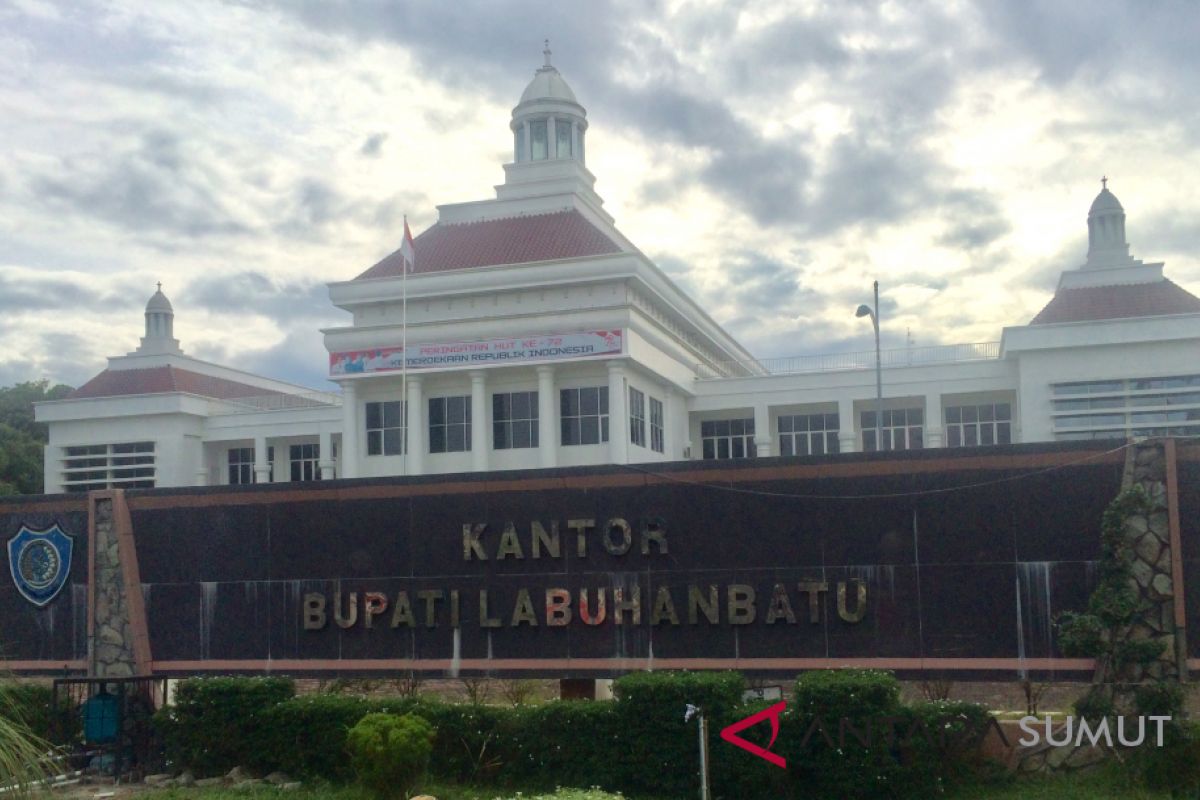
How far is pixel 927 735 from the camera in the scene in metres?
13.6

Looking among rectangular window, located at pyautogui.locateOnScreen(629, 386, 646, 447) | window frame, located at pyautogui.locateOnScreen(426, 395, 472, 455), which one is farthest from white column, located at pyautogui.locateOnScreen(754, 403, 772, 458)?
window frame, located at pyautogui.locateOnScreen(426, 395, 472, 455)

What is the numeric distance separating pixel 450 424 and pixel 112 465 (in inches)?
927

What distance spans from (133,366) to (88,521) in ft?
163

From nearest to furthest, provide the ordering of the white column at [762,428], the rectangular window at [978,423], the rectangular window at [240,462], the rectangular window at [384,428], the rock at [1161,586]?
the rock at [1161,586]
the rectangular window at [384,428]
the rectangular window at [978,423]
the white column at [762,428]
the rectangular window at [240,462]

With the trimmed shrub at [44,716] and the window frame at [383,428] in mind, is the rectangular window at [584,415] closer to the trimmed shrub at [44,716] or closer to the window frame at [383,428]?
the window frame at [383,428]

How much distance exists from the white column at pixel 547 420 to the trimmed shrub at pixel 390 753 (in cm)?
3208

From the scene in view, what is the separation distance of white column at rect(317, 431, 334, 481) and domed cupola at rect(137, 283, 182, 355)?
12302mm

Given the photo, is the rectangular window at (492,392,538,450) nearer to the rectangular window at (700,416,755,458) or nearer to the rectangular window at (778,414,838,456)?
the rectangular window at (700,416,755,458)

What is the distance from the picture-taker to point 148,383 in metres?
63.3

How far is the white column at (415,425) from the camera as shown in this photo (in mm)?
48469

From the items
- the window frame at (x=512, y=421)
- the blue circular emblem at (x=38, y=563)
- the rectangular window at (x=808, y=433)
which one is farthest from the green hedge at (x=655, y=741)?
the rectangular window at (x=808, y=433)

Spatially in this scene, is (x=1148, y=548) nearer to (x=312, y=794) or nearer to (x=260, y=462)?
(x=312, y=794)

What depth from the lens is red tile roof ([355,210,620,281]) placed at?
5000 centimetres

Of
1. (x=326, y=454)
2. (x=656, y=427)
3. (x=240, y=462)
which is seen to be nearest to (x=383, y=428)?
(x=326, y=454)
